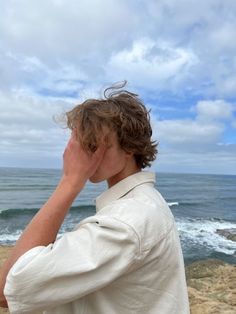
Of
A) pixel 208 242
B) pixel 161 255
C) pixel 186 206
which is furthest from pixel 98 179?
pixel 186 206

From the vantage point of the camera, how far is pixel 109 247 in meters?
1.30

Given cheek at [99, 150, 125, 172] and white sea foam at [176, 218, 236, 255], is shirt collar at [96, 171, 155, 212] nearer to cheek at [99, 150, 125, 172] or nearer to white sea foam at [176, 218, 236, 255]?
cheek at [99, 150, 125, 172]

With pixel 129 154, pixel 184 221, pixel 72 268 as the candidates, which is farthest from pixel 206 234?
pixel 72 268

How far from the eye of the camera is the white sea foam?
59.7ft

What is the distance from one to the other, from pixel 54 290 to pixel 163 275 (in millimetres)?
410

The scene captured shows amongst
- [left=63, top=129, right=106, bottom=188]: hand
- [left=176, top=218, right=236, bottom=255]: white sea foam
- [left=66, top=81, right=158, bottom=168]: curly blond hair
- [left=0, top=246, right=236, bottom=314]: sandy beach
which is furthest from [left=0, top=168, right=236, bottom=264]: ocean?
[left=63, top=129, right=106, bottom=188]: hand

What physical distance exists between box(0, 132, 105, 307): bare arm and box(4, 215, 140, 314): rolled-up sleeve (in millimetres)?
80

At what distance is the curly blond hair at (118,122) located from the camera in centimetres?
156

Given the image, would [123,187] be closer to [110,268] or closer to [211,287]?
[110,268]

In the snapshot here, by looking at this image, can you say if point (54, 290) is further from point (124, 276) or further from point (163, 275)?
point (163, 275)

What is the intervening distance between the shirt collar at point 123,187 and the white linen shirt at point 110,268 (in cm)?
8

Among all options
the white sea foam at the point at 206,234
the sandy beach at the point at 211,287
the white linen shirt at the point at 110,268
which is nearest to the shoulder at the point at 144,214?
the white linen shirt at the point at 110,268

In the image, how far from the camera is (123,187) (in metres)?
1.61

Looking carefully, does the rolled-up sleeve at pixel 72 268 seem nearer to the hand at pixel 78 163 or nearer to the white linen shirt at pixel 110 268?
the white linen shirt at pixel 110 268
